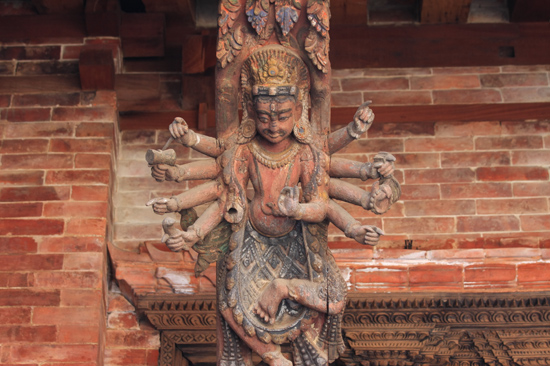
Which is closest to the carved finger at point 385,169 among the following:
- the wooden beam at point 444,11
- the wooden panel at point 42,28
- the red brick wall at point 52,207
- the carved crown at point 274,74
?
the carved crown at point 274,74

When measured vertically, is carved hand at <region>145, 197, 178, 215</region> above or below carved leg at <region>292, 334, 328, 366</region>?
above

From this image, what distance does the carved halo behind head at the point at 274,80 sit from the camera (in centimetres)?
477

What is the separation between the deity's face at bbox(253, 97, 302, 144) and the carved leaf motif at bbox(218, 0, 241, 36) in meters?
0.42

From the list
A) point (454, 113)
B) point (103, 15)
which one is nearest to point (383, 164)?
point (454, 113)

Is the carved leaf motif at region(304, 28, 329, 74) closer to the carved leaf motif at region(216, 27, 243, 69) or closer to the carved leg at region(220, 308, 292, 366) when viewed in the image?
the carved leaf motif at region(216, 27, 243, 69)

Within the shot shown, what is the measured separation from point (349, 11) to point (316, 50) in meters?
2.31

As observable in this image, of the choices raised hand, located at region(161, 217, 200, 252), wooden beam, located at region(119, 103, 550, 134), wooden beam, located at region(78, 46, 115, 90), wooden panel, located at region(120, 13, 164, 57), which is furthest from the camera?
wooden panel, located at region(120, 13, 164, 57)

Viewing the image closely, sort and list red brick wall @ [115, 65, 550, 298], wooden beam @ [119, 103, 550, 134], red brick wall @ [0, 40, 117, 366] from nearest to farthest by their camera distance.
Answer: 1. red brick wall @ [0, 40, 117, 366]
2. red brick wall @ [115, 65, 550, 298]
3. wooden beam @ [119, 103, 550, 134]

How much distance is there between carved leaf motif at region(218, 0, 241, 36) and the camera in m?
4.94

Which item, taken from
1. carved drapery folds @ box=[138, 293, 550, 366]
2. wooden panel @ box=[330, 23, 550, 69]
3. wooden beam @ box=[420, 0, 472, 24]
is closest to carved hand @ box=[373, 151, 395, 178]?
carved drapery folds @ box=[138, 293, 550, 366]

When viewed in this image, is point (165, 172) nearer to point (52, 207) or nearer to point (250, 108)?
point (250, 108)

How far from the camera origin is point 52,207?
6.58m

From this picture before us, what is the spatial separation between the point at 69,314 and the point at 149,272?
55 centimetres

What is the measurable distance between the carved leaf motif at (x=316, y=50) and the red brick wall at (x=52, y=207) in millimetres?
2198
